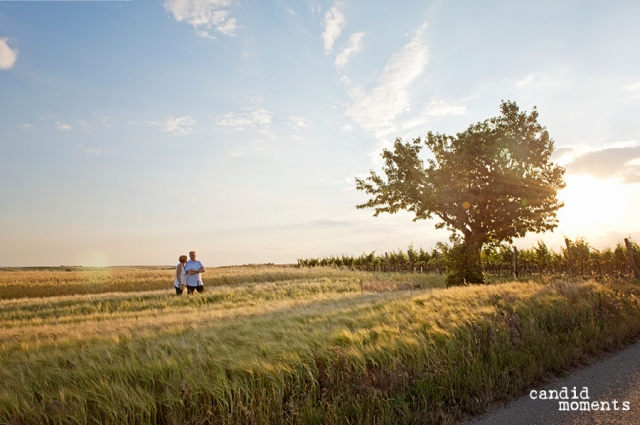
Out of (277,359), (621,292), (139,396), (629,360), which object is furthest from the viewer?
→ (621,292)

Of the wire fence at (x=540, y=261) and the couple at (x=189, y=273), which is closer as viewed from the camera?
the couple at (x=189, y=273)

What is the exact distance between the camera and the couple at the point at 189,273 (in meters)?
17.6

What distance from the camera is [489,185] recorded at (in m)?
26.3

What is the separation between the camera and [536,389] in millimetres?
5668

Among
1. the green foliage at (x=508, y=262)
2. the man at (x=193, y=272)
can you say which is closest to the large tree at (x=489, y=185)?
the green foliage at (x=508, y=262)

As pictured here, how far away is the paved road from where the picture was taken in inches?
179

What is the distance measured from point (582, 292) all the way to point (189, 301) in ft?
48.0

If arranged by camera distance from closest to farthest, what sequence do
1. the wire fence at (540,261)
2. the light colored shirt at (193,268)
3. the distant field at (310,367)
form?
the distant field at (310,367), the light colored shirt at (193,268), the wire fence at (540,261)

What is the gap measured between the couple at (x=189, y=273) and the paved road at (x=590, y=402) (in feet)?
Result: 47.9

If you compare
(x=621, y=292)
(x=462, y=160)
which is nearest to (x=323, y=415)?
(x=621, y=292)

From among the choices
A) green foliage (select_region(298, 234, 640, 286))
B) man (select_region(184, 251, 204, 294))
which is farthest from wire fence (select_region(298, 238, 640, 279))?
man (select_region(184, 251, 204, 294))

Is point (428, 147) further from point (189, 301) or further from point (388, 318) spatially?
point (388, 318)

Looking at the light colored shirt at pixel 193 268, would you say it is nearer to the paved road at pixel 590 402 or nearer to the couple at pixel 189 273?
the couple at pixel 189 273

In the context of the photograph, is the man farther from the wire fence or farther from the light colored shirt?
the wire fence
